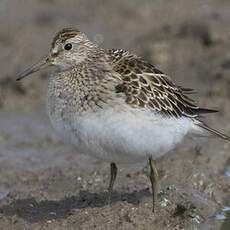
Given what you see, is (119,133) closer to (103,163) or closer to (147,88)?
(147,88)

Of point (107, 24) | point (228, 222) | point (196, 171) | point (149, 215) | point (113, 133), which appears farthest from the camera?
point (107, 24)

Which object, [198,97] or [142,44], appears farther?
[142,44]

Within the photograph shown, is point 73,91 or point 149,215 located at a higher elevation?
point 73,91

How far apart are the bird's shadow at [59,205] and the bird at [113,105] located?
0.31 m

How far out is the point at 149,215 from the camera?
751cm

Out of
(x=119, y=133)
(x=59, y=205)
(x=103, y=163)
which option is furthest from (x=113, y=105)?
(x=103, y=163)

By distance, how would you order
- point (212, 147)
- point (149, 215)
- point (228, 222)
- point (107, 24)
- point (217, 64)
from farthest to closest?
point (107, 24) → point (217, 64) → point (212, 147) → point (228, 222) → point (149, 215)

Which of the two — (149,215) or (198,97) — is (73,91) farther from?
(198,97)

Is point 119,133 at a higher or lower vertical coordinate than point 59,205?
higher

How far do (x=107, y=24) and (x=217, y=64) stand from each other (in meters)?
2.59

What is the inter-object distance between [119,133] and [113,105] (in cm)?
27

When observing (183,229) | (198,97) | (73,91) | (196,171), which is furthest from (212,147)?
(73,91)

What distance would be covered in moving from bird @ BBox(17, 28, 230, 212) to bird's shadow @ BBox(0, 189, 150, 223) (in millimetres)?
308

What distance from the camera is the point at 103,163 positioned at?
9.32 m
